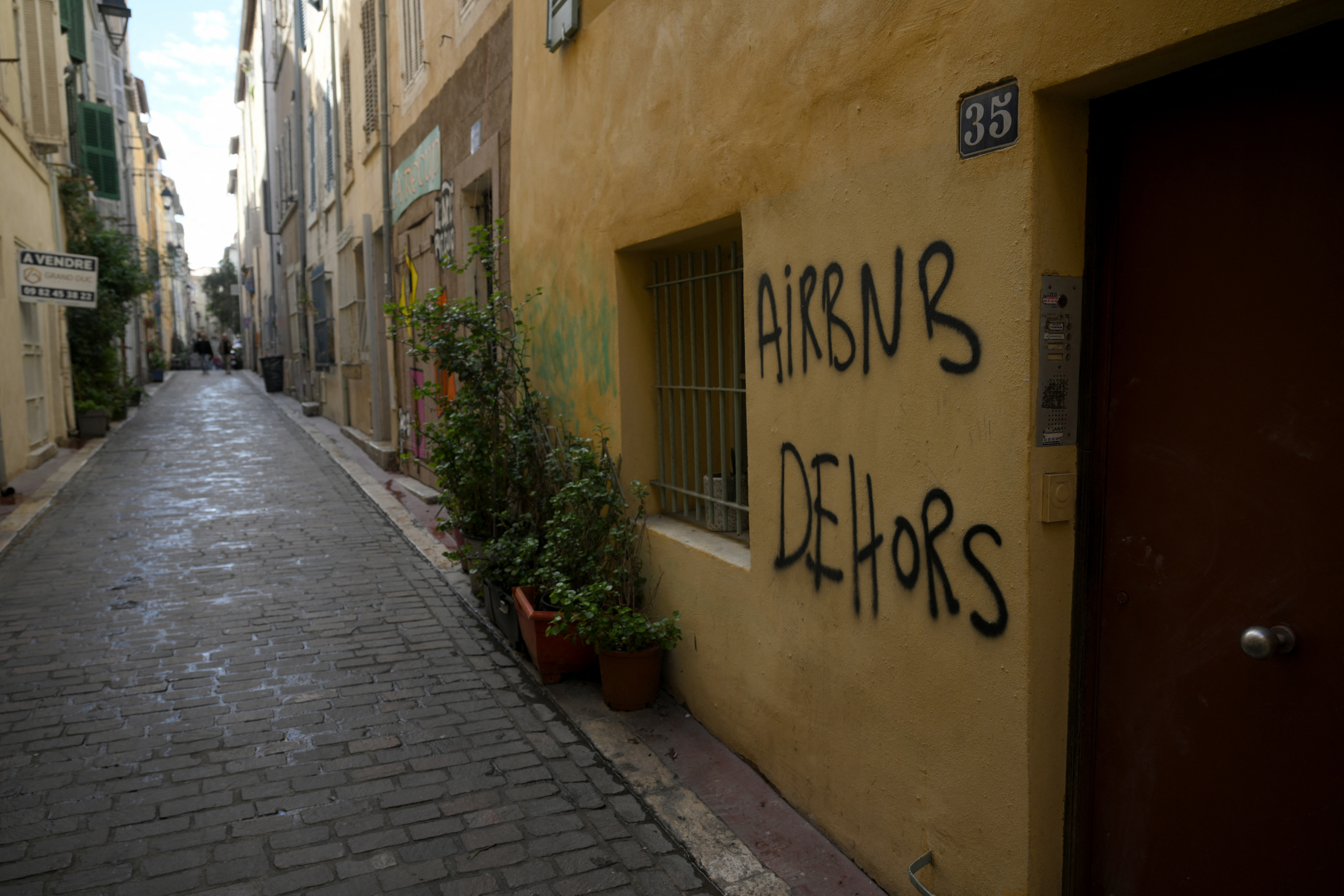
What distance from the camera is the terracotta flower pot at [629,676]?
430 cm

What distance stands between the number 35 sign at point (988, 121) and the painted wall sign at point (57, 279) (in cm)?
1112

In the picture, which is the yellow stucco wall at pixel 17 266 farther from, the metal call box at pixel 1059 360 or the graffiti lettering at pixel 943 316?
the metal call box at pixel 1059 360

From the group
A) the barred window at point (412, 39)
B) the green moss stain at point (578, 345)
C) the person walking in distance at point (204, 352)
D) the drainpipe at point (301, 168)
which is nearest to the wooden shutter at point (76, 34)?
the drainpipe at point (301, 168)

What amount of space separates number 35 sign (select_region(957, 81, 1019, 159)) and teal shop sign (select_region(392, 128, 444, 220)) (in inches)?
281

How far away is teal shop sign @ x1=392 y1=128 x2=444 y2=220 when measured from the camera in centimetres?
887

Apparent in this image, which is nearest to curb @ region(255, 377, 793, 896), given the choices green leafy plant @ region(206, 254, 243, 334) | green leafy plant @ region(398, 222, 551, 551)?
green leafy plant @ region(398, 222, 551, 551)

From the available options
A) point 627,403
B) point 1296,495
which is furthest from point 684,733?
point 1296,495

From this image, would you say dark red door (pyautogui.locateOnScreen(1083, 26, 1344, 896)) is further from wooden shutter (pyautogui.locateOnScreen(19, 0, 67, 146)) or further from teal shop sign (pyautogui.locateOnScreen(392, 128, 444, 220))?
wooden shutter (pyautogui.locateOnScreen(19, 0, 67, 146))

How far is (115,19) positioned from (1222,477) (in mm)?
30030

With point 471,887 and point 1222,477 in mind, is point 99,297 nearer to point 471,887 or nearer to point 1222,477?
point 471,887

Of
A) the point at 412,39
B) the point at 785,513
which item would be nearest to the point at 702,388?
the point at 785,513

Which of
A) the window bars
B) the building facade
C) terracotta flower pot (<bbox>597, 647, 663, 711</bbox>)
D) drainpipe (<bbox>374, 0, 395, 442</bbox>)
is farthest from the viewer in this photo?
drainpipe (<bbox>374, 0, 395, 442</bbox>)

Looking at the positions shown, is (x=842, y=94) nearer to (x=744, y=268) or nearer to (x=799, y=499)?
(x=744, y=268)

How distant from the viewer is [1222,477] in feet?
6.88
